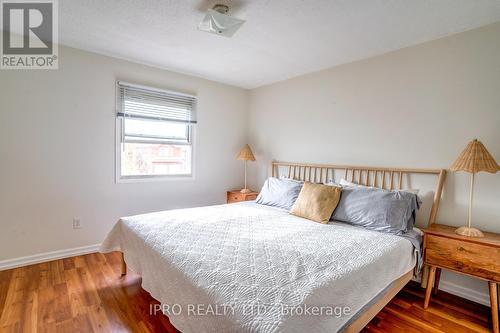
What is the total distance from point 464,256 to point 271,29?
2.40 metres

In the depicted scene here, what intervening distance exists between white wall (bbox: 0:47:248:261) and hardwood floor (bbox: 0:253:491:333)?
1.66ft

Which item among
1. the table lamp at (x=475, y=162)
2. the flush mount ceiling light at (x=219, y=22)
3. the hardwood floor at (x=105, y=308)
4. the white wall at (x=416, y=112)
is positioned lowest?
the hardwood floor at (x=105, y=308)

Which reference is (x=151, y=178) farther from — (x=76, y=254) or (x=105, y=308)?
(x=105, y=308)

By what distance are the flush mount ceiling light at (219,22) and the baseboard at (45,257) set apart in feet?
9.04

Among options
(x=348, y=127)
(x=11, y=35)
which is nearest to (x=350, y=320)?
(x=348, y=127)

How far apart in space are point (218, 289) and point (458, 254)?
1871 millimetres

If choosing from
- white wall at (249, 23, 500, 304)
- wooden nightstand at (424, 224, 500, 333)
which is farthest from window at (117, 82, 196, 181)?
wooden nightstand at (424, 224, 500, 333)

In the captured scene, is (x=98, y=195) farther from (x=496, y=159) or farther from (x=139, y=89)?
(x=496, y=159)

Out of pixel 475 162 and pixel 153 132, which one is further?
pixel 153 132

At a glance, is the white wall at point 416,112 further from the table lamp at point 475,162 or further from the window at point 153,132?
the window at point 153,132

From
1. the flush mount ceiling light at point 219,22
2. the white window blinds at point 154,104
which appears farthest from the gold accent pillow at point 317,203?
the white window blinds at point 154,104

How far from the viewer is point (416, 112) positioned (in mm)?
2484

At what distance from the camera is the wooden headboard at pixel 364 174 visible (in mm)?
2316

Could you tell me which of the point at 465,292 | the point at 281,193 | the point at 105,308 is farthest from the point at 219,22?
the point at 465,292
